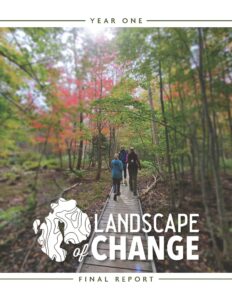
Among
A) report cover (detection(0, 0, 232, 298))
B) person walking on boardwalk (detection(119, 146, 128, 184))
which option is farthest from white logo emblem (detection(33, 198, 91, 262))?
person walking on boardwalk (detection(119, 146, 128, 184))

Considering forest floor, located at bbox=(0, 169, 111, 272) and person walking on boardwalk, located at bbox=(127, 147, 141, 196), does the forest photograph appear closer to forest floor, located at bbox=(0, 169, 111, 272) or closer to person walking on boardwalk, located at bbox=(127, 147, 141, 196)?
forest floor, located at bbox=(0, 169, 111, 272)

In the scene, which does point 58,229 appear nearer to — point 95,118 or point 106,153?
point 106,153

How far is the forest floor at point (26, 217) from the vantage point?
8.38 feet

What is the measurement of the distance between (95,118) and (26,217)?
1.80 m

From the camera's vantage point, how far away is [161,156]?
10.2 feet

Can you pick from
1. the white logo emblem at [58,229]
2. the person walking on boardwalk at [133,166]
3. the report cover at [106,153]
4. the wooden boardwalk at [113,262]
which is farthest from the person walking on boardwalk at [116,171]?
the white logo emblem at [58,229]

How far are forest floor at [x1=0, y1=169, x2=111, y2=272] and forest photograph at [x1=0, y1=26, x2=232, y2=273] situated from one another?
0.01 m

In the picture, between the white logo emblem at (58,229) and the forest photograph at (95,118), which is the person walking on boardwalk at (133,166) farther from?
the white logo emblem at (58,229)

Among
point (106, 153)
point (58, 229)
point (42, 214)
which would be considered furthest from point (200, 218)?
point (42, 214)

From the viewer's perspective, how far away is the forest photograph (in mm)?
2555

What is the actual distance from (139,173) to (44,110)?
72.3 inches
